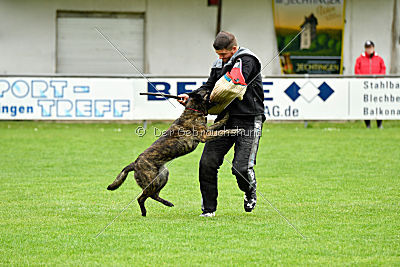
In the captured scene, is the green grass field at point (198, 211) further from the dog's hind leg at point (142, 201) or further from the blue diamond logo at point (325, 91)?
the blue diamond logo at point (325, 91)

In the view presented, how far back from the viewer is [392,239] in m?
6.30

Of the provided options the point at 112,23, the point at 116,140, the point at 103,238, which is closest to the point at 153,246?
the point at 103,238

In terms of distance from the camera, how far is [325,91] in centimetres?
1783

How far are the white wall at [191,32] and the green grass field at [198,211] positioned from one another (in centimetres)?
737

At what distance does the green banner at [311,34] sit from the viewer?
2172 cm

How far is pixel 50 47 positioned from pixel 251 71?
50.3 feet

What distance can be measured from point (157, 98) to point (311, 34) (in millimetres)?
6165

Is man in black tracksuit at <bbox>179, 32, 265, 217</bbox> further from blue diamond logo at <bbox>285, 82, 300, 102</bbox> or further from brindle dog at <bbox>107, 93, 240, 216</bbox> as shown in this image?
blue diamond logo at <bbox>285, 82, 300, 102</bbox>

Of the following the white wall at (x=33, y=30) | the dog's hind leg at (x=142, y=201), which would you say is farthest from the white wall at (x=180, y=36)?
the dog's hind leg at (x=142, y=201)

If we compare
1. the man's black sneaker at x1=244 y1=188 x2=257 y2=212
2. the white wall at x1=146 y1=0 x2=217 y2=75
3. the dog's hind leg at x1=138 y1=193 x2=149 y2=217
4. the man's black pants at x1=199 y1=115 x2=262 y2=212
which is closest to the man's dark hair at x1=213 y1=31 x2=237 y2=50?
the man's black pants at x1=199 y1=115 x2=262 y2=212

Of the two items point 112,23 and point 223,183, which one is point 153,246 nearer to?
point 223,183

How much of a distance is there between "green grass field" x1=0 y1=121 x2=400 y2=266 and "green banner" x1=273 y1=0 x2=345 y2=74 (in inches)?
281

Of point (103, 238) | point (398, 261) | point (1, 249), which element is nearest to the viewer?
point (398, 261)

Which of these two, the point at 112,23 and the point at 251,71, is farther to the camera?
the point at 112,23
